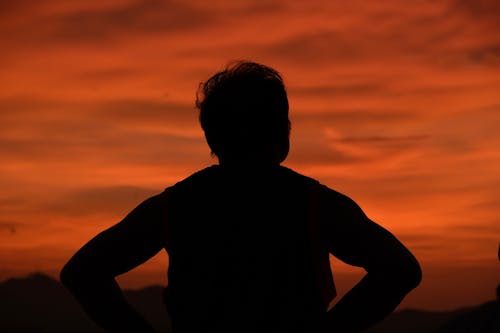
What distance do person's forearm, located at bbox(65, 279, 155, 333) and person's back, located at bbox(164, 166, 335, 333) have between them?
314 millimetres

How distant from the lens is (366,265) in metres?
4.47

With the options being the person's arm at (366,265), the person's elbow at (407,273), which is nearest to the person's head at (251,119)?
the person's arm at (366,265)

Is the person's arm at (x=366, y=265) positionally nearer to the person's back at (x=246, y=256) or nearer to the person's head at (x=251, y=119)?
the person's back at (x=246, y=256)

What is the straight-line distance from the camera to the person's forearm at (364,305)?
4.51m

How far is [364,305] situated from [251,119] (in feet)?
3.11

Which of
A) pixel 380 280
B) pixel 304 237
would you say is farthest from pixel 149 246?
pixel 380 280

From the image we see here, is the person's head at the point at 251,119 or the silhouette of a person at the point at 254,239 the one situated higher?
the person's head at the point at 251,119

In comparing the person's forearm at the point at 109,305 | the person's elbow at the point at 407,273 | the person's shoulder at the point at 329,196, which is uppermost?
the person's shoulder at the point at 329,196

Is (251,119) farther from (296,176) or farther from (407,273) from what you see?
(407,273)

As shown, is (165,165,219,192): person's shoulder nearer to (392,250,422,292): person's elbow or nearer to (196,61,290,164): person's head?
(196,61,290,164): person's head

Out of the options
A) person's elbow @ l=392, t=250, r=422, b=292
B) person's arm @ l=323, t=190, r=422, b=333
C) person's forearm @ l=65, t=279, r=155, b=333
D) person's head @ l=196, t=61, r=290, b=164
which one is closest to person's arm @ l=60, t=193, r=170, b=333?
person's forearm @ l=65, t=279, r=155, b=333

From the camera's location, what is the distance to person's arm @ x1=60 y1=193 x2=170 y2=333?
4547mm

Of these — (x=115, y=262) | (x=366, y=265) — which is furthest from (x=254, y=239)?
(x=115, y=262)

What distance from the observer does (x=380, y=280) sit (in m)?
4.50
